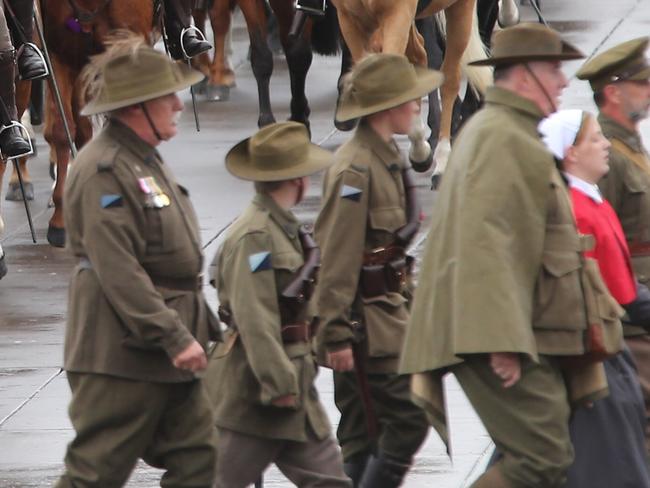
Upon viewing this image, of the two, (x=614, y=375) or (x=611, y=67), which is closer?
(x=614, y=375)

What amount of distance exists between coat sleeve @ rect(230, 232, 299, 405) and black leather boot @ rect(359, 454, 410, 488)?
67 centimetres

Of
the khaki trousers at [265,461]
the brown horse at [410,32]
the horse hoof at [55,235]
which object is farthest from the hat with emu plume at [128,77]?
the brown horse at [410,32]

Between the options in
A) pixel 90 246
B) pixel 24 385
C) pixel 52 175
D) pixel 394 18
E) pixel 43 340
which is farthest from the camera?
pixel 52 175

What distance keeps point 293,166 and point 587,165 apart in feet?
3.21

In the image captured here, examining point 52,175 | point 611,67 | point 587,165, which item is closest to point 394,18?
point 52,175

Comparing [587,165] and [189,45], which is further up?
[587,165]

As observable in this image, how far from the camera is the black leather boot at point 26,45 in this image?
12031 mm

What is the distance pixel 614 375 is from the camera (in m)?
6.46

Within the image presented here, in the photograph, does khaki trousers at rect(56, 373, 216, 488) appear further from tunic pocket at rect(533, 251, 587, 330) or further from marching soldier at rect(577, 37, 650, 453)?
marching soldier at rect(577, 37, 650, 453)

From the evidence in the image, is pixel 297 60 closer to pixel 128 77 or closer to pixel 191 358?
pixel 128 77

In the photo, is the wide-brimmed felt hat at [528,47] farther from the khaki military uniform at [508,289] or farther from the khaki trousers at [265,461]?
the khaki trousers at [265,461]

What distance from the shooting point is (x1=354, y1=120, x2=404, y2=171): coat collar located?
6895 millimetres

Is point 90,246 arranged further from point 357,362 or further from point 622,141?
point 622,141

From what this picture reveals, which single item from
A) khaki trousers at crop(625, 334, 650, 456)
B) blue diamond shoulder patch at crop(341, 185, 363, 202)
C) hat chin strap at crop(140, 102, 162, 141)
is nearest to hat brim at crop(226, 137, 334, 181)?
blue diamond shoulder patch at crop(341, 185, 363, 202)
